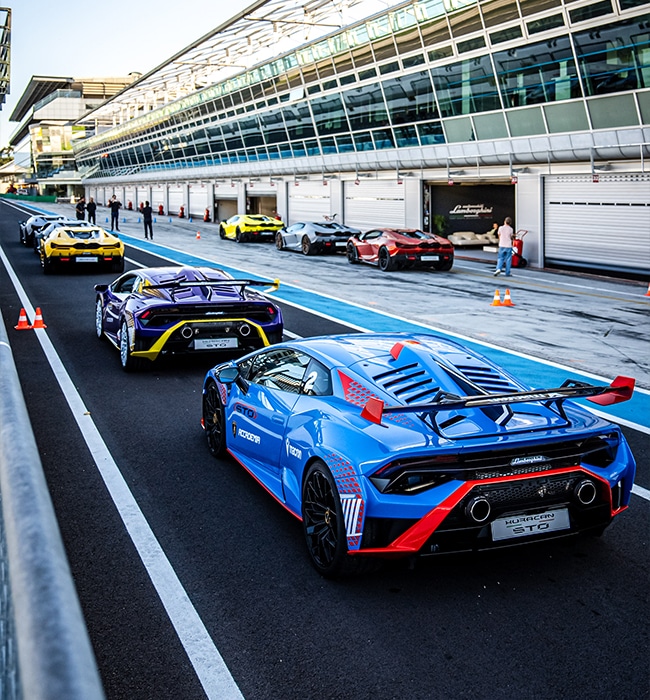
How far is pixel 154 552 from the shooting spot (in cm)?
506

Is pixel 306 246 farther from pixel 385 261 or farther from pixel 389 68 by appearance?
pixel 389 68

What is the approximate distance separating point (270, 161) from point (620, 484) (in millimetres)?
45992

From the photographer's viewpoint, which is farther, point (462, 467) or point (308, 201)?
point (308, 201)

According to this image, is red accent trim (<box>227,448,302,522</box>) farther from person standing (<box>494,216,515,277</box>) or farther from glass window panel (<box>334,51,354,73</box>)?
glass window panel (<box>334,51,354,73</box>)

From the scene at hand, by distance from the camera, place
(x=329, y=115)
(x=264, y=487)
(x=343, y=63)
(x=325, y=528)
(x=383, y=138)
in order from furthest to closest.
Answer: (x=329, y=115) → (x=343, y=63) → (x=383, y=138) → (x=264, y=487) → (x=325, y=528)

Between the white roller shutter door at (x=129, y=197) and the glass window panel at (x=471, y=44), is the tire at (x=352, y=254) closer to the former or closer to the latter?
the glass window panel at (x=471, y=44)

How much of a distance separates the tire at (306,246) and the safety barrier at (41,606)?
2870 cm

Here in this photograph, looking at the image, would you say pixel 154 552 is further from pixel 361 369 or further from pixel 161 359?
pixel 161 359

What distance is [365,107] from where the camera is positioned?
1495 inches

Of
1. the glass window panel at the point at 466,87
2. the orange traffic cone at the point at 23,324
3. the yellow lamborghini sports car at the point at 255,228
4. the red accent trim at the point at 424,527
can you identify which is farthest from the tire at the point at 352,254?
the red accent trim at the point at 424,527

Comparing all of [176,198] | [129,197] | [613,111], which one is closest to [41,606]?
[613,111]

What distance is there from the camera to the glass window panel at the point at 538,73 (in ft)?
83.3

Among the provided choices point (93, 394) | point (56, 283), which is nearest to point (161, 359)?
point (93, 394)

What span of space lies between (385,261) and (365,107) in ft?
52.6
